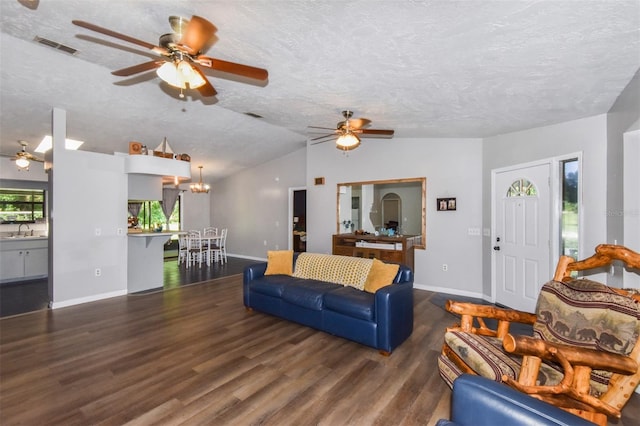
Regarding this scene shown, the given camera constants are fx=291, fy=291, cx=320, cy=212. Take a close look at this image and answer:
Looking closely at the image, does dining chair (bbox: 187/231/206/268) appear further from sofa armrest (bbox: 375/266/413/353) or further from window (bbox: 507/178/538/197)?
window (bbox: 507/178/538/197)

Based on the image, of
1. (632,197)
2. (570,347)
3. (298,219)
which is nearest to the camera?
(570,347)

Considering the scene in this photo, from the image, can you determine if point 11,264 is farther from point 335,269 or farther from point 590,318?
point 590,318

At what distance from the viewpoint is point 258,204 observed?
347 inches

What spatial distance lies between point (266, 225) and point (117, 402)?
654cm

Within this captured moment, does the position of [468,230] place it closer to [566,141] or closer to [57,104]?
[566,141]

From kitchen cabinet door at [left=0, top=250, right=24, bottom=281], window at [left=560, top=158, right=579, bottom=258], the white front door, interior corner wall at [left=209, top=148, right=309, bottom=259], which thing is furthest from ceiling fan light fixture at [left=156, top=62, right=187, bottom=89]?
kitchen cabinet door at [left=0, top=250, right=24, bottom=281]

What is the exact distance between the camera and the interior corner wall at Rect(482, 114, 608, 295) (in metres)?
3.01

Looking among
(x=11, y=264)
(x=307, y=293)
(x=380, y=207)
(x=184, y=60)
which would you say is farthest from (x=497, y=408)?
(x=11, y=264)

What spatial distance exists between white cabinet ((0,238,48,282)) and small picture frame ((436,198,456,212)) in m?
7.85

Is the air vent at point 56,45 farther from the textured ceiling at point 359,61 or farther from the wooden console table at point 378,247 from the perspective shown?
the wooden console table at point 378,247

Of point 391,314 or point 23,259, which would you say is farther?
point 23,259

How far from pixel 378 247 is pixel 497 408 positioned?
13.7 ft

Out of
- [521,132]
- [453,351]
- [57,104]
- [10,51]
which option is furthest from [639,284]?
[57,104]

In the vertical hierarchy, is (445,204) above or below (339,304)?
above
